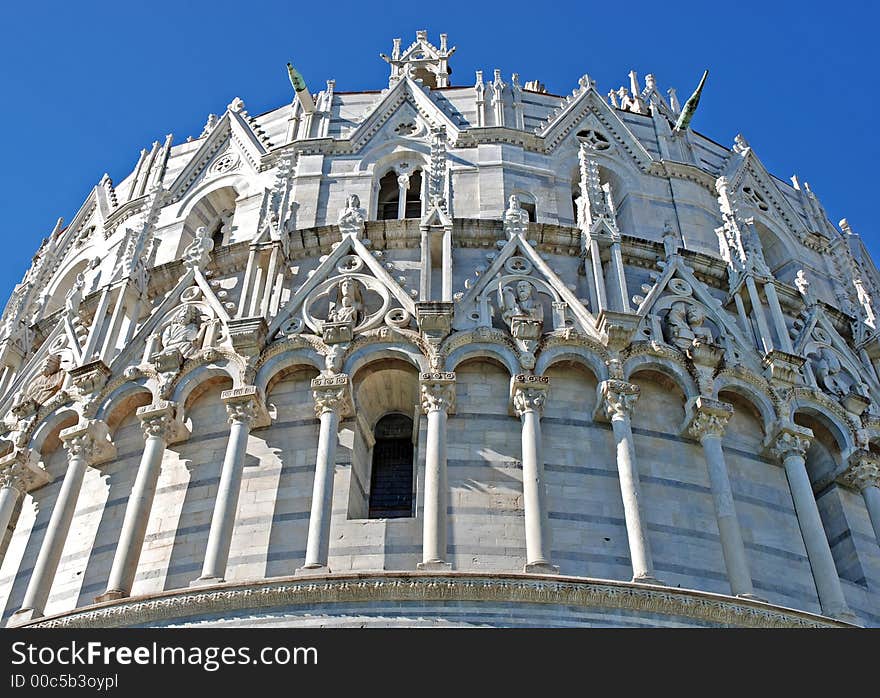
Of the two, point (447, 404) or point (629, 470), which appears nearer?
point (629, 470)

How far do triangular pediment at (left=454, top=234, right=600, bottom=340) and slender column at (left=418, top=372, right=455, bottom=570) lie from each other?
138 centimetres

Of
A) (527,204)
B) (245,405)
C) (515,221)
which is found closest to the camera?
(245,405)

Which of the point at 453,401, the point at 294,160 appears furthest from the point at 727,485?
the point at 294,160

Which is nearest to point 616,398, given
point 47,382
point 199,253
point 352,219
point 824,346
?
point 824,346

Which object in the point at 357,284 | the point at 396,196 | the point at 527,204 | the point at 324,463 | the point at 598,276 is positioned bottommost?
the point at 324,463

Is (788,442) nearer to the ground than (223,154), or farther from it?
nearer to the ground

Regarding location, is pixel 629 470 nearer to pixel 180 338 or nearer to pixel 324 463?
pixel 324 463

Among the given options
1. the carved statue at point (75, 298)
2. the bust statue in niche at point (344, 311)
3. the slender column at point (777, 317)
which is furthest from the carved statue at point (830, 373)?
the carved statue at point (75, 298)

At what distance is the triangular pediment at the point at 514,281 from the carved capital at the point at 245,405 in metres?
3.33

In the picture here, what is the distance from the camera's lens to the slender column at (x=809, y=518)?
14922 millimetres

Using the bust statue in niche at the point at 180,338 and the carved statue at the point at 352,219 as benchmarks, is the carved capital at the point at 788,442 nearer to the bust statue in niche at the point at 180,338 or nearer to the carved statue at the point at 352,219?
the carved statue at the point at 352,219

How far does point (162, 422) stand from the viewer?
16.7m

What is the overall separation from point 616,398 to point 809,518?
3280 millimetres
